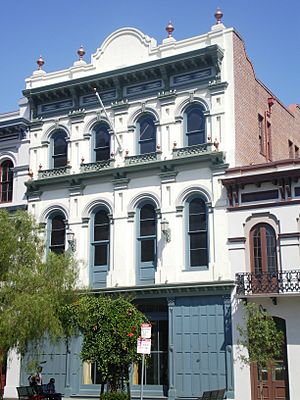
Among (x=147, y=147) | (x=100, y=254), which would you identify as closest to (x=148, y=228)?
(x=100, y=254)

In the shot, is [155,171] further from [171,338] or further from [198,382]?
[198,382]

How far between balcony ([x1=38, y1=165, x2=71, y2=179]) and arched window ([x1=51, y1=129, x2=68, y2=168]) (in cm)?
40

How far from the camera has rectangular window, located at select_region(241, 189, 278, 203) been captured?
973 inches

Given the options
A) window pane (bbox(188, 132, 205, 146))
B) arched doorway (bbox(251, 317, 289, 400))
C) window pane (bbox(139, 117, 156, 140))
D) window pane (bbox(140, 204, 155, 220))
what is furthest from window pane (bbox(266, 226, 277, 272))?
window pane (bbox(139, 117, 156, 140))

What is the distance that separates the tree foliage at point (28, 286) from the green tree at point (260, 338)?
648 cm

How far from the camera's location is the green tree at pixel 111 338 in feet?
63.0

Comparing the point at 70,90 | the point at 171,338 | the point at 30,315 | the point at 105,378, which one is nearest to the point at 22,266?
the point at 30,315

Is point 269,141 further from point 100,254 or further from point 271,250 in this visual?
point 100,254

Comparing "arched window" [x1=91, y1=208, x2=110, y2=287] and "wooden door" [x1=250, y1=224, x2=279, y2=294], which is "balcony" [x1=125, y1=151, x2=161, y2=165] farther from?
"wooden door" [x1=250, y1=224, x2=279, y2=294]

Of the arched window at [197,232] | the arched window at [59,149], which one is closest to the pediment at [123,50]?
the arched window at [59,149]

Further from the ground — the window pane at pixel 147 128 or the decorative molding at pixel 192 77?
the decorative molding at pixel 192 77

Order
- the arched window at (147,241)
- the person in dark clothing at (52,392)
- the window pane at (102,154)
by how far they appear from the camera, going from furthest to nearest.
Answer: the window pane at (102,154) → the arched window at (147,241) → the person in dark clothing at (52,392)

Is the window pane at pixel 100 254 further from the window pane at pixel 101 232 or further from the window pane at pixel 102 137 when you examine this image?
the window pane at pixel 102 137

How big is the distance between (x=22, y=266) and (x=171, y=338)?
739 cm
